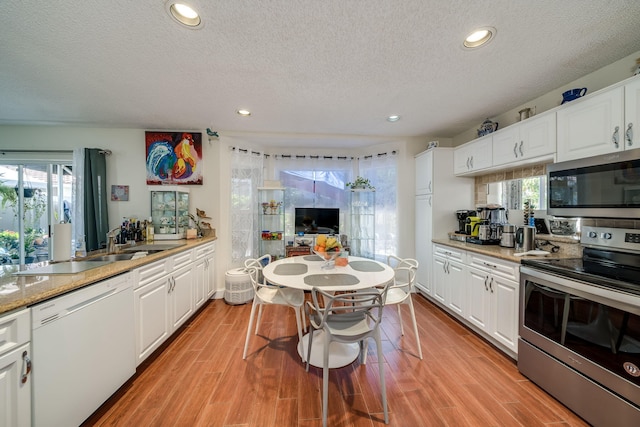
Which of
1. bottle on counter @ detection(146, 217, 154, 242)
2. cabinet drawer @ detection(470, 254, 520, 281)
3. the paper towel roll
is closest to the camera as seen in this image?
the paper towel roll

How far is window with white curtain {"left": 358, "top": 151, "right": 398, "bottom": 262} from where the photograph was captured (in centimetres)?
358

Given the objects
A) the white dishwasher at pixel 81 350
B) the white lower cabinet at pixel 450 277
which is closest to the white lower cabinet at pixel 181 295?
the white dishwasher at pixel 81 350

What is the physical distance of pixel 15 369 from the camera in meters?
1.00

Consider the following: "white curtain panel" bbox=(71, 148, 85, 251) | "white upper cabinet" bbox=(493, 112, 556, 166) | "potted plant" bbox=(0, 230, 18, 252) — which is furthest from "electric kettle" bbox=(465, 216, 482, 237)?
"potted plant" bbox=(0, 230, 18, 252)

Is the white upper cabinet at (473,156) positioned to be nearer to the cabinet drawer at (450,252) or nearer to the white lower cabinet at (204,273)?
the cabinet drawer at (450,252)

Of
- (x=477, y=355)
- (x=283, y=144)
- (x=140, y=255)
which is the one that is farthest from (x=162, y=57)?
(x=477, y=355)

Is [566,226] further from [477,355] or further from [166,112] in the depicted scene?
[166,112]

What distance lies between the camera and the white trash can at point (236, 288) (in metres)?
3.04

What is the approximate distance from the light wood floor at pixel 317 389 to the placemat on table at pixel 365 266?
79 cm

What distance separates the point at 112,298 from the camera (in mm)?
1502

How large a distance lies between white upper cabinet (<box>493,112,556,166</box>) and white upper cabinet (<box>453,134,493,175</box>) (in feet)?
0.30

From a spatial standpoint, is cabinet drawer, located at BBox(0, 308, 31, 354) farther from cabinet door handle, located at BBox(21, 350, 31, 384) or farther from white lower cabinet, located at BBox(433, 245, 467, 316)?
white lower cabinet, located at BBox(433, 245, 467, 316)

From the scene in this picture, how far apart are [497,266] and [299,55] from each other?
247 cm

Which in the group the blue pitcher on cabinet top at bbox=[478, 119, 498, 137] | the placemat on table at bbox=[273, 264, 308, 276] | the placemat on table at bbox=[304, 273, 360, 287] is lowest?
the placemat on table at bbox=[304, 273, 360, 287]
